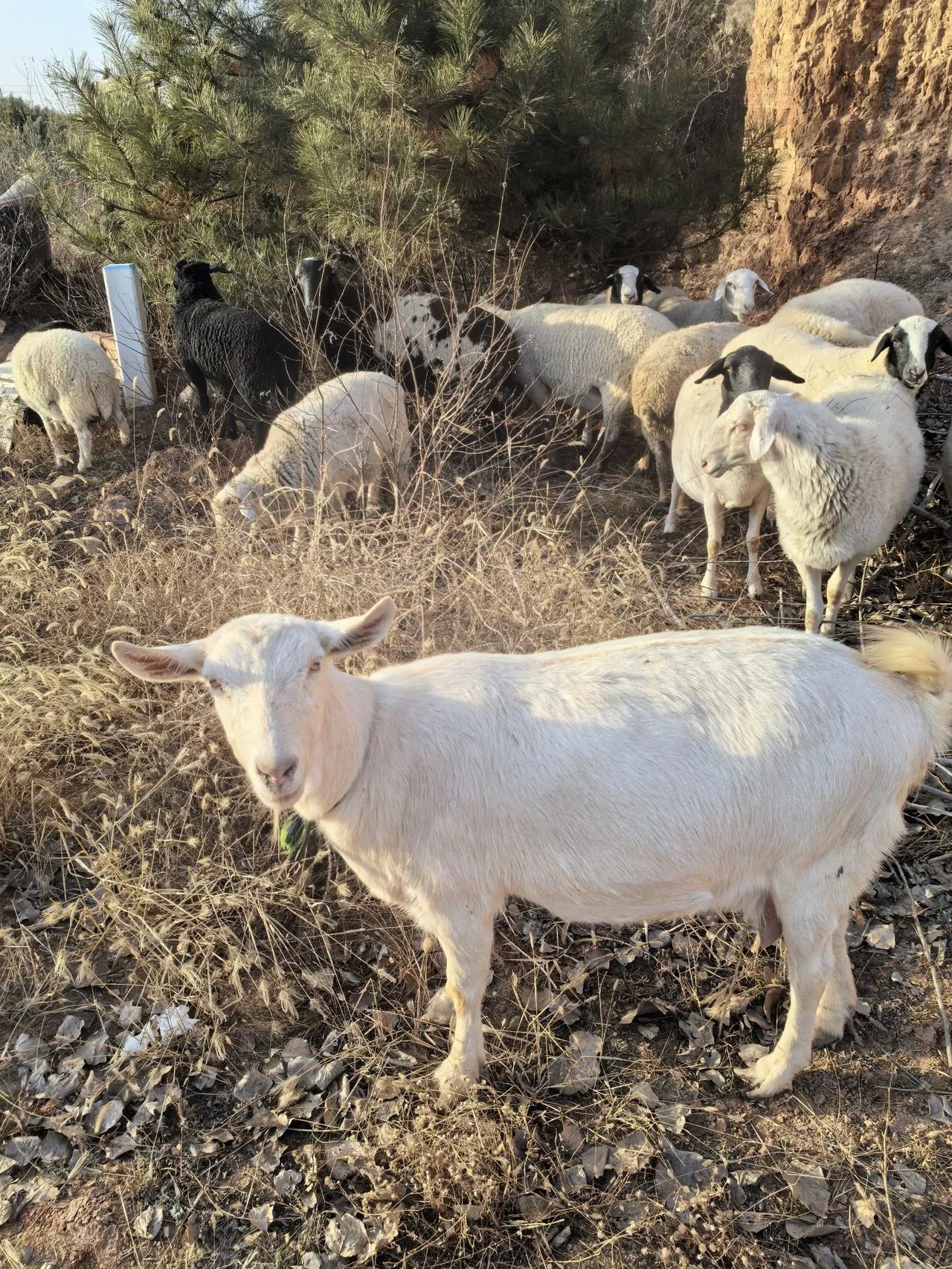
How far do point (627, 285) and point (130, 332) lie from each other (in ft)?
14.6

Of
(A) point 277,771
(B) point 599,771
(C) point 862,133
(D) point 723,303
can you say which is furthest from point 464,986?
(C) point 862,133

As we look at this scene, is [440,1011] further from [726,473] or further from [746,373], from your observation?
[746,373]

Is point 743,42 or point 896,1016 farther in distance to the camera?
point 743,42

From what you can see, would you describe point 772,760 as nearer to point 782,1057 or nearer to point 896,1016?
point 782,1057

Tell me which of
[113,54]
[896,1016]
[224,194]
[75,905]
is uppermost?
[113,54]

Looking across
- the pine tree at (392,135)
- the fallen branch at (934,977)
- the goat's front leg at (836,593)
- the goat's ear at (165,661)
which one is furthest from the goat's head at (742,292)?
the goat's ear at (165,661)

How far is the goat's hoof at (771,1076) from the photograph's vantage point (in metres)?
2.67

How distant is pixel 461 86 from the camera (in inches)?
254

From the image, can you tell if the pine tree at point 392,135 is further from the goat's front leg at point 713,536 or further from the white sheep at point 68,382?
the goat's front leg at point 713,536

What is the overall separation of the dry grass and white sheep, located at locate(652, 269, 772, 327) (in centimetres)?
449

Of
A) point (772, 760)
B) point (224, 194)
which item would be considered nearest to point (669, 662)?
point (772, 760)

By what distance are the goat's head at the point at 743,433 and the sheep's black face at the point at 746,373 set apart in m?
0.50

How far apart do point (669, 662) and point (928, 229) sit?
7.61 m

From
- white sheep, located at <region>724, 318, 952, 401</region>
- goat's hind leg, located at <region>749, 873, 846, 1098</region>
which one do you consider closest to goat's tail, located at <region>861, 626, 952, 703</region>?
goat's hind leg, located at <region>749, 873, 846, 1098</region>
